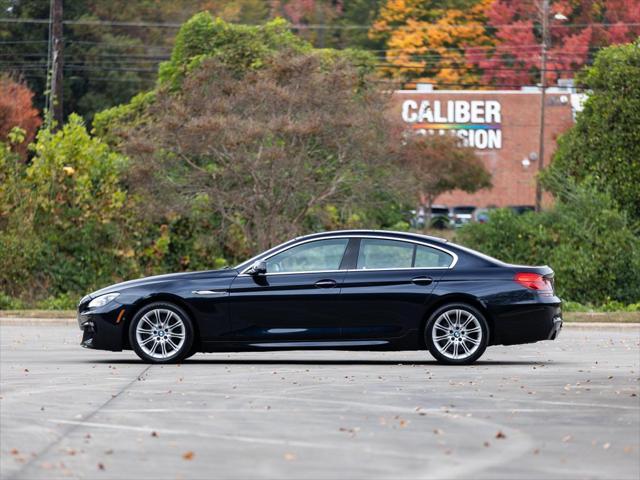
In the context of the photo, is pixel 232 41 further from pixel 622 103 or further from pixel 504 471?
pixel 504 471

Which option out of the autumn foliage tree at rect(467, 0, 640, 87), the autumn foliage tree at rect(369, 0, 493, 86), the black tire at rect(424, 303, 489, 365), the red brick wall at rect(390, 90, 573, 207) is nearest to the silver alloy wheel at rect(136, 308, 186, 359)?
the black tire at rect(424, 303, 489, 365)

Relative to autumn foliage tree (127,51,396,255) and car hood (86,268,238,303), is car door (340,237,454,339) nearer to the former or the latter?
car hood (86,268,238,303)

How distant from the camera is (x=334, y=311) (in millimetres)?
17047

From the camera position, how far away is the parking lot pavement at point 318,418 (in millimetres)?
9500

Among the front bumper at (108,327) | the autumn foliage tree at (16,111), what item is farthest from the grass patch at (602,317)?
the autumn foliage tree at (16,111)

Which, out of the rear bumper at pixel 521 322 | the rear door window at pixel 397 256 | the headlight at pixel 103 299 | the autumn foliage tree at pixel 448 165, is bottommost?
the rear bumper at pixel 521 322

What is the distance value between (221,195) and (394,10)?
58.5 meters

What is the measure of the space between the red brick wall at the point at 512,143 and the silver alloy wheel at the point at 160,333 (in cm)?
6094

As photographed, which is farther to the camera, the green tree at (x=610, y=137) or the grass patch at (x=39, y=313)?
the green tree at (x=610, y=137)

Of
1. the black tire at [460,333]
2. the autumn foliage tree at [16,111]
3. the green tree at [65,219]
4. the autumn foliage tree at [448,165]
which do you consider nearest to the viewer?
the black tire at [460,333]

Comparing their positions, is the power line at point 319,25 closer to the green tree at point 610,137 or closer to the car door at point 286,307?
the green tree at point 610,137

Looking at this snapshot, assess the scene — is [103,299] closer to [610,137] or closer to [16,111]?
[610,137]

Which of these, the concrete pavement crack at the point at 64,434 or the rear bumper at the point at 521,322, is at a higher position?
the rear bumper at the point at 521,322

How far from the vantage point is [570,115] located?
7612 cm
